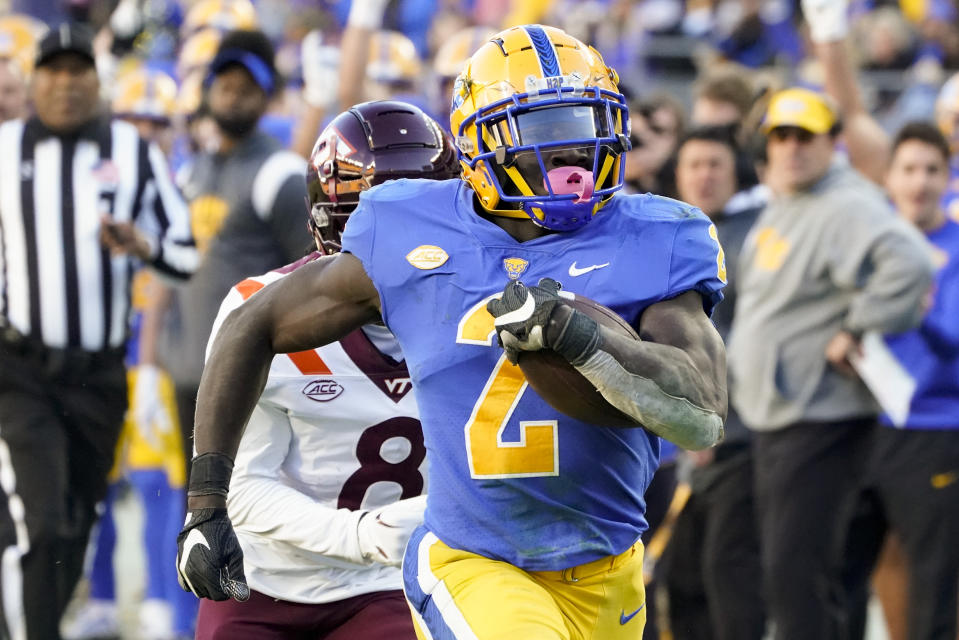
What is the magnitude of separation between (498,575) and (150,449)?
15.7 ft

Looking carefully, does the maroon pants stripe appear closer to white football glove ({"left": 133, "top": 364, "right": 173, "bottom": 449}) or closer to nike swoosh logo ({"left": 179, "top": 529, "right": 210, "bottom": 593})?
nike swoosh logo ({"left": 179, "top": 529, "right": 210, "bottom": 593})

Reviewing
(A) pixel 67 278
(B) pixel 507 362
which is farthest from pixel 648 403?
(A) pixel 67 278

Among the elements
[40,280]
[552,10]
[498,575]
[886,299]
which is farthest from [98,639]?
[552,10]

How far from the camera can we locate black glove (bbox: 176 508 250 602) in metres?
2.74

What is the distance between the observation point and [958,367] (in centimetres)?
529

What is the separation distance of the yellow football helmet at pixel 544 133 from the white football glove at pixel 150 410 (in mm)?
4552

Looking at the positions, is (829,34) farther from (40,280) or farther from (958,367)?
(40,280)

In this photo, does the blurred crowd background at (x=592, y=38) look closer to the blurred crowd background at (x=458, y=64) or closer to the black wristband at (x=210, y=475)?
the blurred crowd background at (x=458, y=64)

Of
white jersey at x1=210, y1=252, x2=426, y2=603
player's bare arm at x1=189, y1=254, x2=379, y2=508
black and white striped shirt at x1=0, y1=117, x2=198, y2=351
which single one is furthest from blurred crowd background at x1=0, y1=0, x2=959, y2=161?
player's bare arm at x1=189, y1=254, x2=379, y2=508

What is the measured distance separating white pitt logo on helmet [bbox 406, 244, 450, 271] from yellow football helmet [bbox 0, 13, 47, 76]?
548 cm

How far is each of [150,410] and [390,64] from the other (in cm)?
282

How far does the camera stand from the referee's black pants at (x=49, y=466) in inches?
205

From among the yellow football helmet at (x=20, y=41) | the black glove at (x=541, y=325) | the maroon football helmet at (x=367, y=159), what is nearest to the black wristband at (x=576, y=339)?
the black glove at (x=541, y=325)

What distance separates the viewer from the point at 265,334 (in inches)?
114
